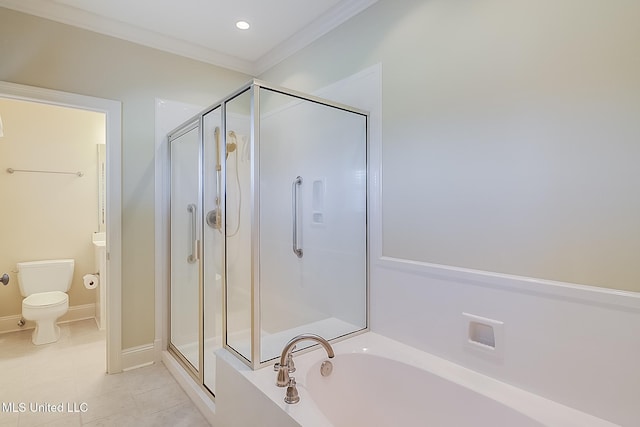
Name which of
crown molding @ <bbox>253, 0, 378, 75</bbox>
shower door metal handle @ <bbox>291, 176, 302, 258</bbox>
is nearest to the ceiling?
crown molding @ <bbox>253, 0, 378, 75</bbox>

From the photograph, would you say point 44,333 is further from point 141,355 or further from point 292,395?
point 292,395

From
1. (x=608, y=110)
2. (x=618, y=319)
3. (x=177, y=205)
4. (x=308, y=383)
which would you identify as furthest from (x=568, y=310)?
(x=177, y=205)

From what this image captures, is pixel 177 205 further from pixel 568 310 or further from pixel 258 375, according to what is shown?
pixel 568 310

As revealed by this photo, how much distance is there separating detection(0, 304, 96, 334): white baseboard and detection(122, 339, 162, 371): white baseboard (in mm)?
1627

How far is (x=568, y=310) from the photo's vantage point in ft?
4.20

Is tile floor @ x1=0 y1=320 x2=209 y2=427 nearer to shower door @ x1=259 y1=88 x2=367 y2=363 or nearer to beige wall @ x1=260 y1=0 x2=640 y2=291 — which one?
shower door @ x1=259 y1=88 x2=367 y2=363

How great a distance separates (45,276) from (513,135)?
167 inches

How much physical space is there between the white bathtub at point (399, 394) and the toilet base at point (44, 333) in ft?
8.60

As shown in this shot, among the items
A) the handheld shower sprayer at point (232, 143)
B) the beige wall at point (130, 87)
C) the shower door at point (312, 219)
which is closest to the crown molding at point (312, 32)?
the beige wall at point (130, 87)

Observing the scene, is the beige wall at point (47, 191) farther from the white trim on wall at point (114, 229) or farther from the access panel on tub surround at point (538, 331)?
the access panel on tub surround at point (538, 331)

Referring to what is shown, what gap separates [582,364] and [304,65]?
2.50 m

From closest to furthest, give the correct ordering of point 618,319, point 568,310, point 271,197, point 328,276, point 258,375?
point 618,319 < point 568,310 < point 258,375 < point 271,197 < point 328,276

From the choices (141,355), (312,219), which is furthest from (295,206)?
(141,355)

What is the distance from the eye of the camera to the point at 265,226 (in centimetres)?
194
